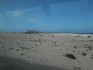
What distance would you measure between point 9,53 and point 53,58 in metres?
1.88

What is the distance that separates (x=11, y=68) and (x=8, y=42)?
10.4 ft

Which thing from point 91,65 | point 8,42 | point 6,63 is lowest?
point 91,65

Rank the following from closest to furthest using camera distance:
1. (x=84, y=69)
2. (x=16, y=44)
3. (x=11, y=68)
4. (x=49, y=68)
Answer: (x=11, y=68), (x=49, y=68), (x=84, y=69), (x=16, y=44)

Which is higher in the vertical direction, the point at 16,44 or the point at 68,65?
the point at 16,44

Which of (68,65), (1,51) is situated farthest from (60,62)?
(1,51)

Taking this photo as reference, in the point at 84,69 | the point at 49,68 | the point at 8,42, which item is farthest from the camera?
the point at 8,42

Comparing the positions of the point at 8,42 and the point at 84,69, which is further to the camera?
the point at 8,42

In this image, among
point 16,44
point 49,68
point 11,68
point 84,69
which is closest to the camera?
point 11,68

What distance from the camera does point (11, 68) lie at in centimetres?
560

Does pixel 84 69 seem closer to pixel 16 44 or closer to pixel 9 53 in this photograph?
pixel 9 53

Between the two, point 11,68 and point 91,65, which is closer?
point 11,68

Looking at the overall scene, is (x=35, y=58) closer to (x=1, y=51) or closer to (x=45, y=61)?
(x=45, y=61)

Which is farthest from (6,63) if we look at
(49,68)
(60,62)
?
(60,62)

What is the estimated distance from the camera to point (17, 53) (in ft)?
26.3
